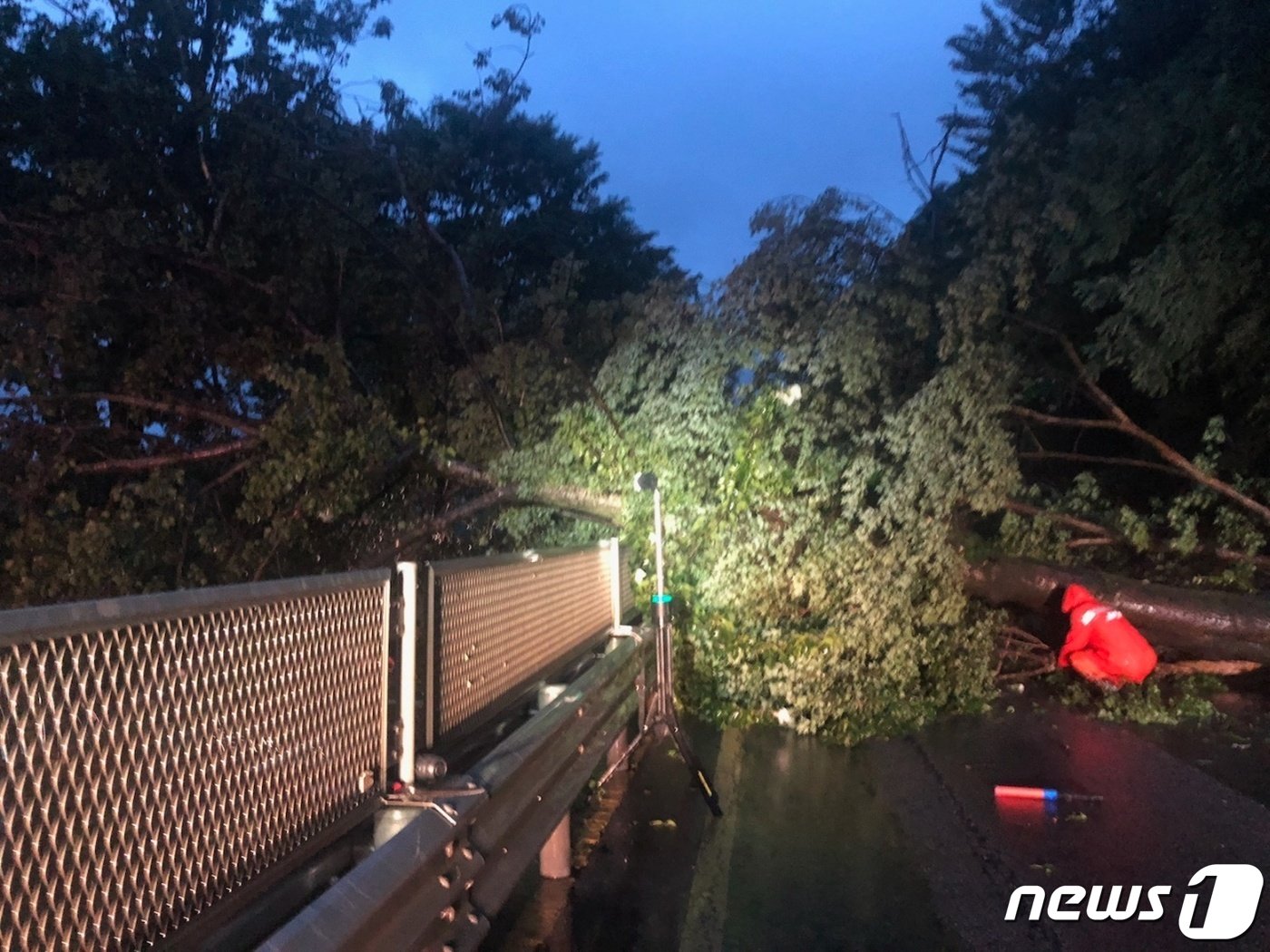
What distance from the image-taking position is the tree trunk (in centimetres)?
912

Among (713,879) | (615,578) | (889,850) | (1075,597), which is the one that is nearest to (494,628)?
(713,879)

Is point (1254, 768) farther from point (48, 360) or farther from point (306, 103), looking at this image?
point (306, 103)

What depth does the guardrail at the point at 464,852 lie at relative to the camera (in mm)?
2484

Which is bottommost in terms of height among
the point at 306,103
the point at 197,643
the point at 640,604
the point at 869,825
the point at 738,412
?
the point at 869,825

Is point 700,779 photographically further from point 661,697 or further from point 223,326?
point 223,326

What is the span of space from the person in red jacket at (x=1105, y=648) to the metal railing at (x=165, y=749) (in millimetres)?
7199

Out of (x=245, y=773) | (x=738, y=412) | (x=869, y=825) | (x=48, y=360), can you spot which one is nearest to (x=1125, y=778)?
(x=869, y=825)

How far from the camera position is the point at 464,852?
3.25 m

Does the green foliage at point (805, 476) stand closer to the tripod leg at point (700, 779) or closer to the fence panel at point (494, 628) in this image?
the tripod leg at point (700, 779)

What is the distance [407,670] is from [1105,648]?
700cm

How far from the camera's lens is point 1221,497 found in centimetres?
1070

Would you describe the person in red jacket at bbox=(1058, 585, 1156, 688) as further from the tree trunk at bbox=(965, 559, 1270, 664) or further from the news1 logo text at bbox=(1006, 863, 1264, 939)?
the news1 logo text at bbox=(1006, 863, 1264, 939)

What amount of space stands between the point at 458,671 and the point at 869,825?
9.73 ft

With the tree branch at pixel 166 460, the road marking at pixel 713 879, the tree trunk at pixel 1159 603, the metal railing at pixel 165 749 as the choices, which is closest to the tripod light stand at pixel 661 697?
the road marking at pixel 713 879
